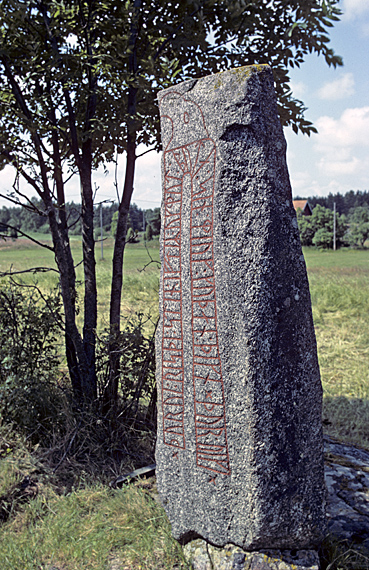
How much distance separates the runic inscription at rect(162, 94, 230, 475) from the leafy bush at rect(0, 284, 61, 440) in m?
1.61

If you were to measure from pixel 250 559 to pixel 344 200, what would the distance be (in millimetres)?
107530

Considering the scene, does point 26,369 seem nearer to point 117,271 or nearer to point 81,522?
point 117,271

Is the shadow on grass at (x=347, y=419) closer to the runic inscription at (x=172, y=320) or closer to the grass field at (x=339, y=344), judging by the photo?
the grass field at (x=339, y=344)

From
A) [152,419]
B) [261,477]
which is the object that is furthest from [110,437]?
[261,477]

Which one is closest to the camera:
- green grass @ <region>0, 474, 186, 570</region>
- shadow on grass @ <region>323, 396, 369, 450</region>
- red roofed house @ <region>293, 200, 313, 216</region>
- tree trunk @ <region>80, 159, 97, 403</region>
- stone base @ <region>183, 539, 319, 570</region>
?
stone base @ <region>183, 539, 319, 570</region>

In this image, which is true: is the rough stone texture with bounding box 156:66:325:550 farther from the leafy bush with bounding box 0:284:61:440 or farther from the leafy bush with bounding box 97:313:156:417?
the leafy bush with bounding box 0:284:61:440

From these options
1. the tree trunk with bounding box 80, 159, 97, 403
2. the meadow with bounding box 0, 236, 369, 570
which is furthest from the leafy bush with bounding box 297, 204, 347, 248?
the tree trunk with bounding box 80, 159, 97, 403

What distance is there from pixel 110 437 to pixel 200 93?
2.74 meters

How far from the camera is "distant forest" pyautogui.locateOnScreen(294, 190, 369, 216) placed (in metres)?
97.1

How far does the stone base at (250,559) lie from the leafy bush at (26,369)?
1848 millimetres

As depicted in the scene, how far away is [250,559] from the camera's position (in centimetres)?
249

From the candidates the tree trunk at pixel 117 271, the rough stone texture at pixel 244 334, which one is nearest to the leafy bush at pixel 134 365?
the tree trunk at pixel 117 271

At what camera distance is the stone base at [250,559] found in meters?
2.46

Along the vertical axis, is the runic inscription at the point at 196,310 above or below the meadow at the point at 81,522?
above
